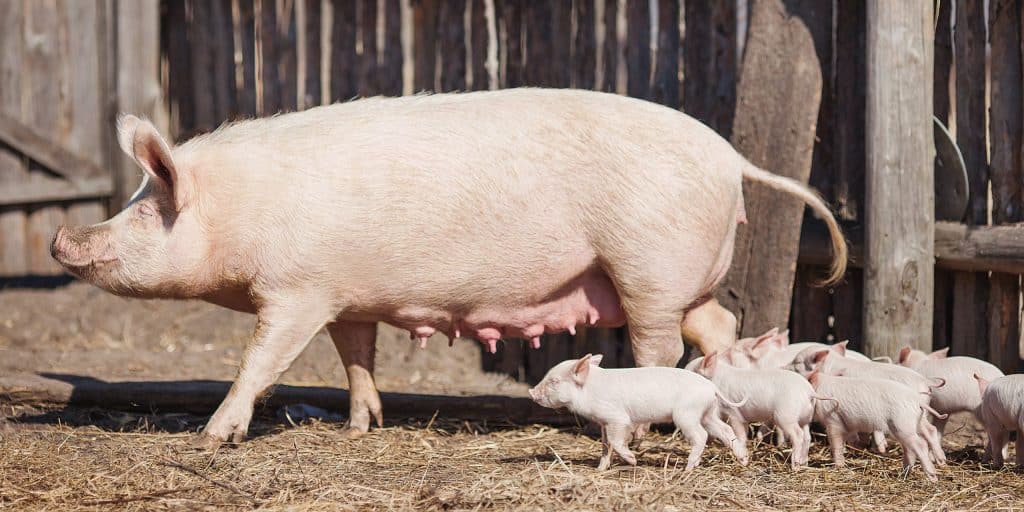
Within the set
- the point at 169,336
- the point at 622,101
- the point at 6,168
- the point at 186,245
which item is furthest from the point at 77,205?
the point at 622,101

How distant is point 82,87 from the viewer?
27.5 feet

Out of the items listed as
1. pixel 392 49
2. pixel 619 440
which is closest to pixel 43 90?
pixel 392 49

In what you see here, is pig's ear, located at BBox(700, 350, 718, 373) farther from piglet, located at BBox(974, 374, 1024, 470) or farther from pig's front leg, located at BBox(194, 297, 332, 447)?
pig's front leg, located at BBox(194, 297, 332, 447)

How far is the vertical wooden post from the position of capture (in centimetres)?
489

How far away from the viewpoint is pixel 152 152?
4.44 metres

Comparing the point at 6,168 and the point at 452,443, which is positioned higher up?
the point at 6,168

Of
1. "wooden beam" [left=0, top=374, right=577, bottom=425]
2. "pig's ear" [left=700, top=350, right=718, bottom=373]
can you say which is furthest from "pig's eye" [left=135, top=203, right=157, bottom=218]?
"pig's ear" [left=700, top=350, right=718, bottom=373]

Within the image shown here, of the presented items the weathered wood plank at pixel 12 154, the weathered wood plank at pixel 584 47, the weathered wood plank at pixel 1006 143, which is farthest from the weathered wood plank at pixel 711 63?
the weathered wood plank at pixel 12 154

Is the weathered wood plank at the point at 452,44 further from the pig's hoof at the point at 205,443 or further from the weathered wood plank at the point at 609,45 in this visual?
the pig's hoof at the point at 205,443

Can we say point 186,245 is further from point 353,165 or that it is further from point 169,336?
point 169,336

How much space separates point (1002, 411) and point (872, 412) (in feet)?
1.38

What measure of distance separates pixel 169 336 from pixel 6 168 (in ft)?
6.54

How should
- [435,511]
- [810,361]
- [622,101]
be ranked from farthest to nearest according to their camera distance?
[622,101], [810,361], [435,511]

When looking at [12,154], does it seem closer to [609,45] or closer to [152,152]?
[152,152]
